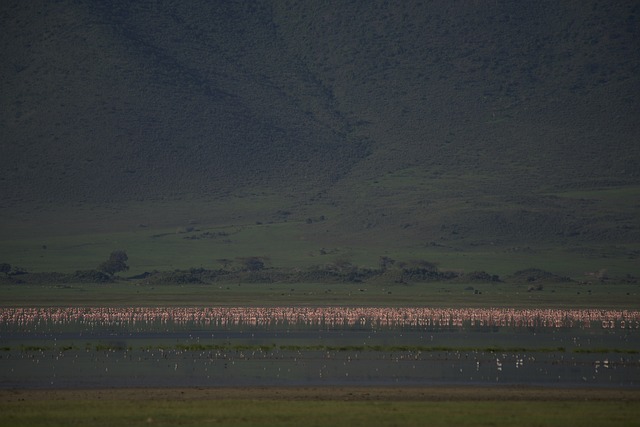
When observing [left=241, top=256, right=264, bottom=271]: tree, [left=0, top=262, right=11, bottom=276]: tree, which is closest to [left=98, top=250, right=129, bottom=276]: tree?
[left=0, top=262, right=11, bottom=276]: tree

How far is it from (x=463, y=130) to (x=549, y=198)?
32.4 m

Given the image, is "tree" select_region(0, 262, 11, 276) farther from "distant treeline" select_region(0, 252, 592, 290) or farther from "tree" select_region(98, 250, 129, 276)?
"tree" select_region(98, 250, 129, 276)

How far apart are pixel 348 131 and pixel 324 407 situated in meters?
153

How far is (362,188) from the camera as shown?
158 metres

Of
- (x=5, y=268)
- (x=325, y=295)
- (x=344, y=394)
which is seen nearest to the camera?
(x=344, y=394)

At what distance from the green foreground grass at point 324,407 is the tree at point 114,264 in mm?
78479

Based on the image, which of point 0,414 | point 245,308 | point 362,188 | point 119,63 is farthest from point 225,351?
point 119,63

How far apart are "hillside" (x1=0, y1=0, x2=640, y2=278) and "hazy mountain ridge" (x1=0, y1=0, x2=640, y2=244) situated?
1.05 feet

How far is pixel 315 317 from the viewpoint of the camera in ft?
213

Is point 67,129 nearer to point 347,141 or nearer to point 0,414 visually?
point 347,141

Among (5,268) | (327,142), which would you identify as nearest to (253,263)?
(5,268)

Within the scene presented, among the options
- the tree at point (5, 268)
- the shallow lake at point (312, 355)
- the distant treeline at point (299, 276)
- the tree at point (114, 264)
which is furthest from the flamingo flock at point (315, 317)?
the tree at point (114, 264)

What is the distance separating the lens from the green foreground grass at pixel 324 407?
2841cm

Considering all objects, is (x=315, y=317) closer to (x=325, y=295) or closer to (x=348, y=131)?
(x=325, y=295)
